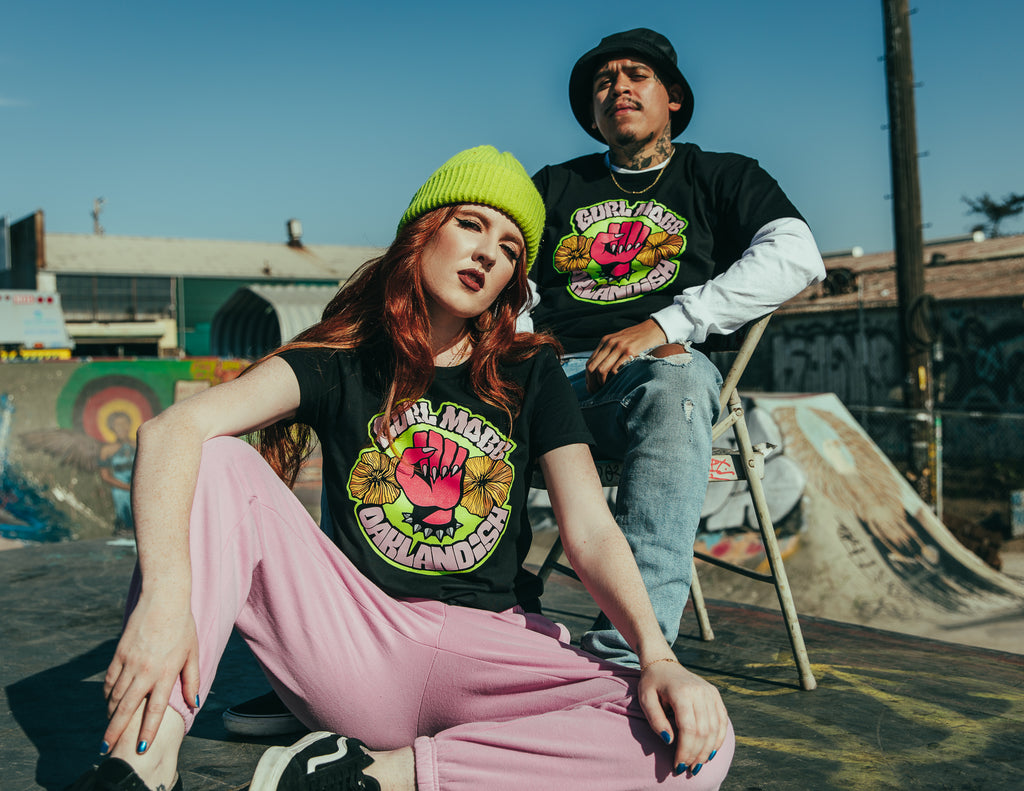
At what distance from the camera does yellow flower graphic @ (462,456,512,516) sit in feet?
6.15

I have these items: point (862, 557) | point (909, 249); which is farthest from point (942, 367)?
point (862, 557)

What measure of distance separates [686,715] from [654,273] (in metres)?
1.72

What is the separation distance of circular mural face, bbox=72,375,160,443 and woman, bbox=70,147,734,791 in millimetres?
9382

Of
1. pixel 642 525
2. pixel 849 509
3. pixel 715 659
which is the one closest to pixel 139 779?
pixel 642 525

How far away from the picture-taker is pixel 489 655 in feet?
5.54

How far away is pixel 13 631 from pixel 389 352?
2.21 metres

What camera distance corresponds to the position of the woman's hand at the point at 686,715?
1421mm

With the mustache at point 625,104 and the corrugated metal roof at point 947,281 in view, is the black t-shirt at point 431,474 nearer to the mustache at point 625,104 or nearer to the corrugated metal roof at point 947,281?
the mustache at point 625,104

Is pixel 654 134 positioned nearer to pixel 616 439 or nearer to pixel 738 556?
pixel 616 439

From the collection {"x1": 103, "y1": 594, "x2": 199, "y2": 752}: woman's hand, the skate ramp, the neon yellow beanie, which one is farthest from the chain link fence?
{"x1": 103, "y1": 594, "x2": 199, "y2": 752}: woman's hand

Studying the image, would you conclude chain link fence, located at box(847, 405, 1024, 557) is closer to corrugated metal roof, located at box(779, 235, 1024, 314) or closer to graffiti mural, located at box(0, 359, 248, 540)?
corrugated metal roof, located at box(779, 235, 1024, 314)

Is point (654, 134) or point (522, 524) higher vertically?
point (654, 134)

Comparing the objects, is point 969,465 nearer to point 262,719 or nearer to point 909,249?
point 909,249

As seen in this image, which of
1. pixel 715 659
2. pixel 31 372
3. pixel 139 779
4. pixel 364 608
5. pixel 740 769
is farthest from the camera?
pixel 31 372
